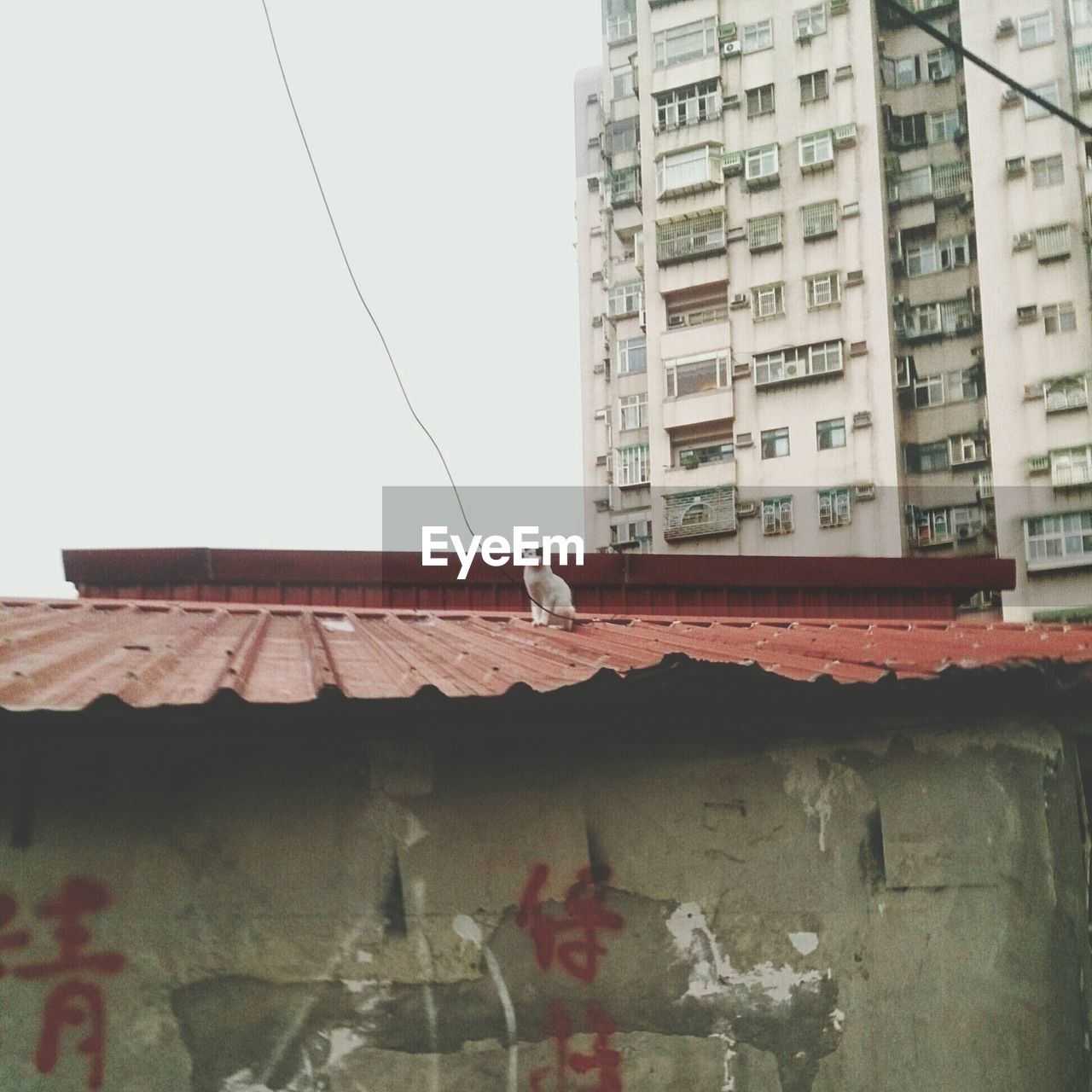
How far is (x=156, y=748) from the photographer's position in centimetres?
523

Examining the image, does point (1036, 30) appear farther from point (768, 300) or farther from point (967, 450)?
point (967, 450)

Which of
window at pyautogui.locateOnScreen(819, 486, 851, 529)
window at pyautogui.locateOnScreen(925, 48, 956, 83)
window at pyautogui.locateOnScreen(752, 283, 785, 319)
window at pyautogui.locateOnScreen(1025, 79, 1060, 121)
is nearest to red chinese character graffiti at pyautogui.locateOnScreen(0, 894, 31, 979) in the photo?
window at pyautogui.locateOnScreen(819, 486, 851, 529)

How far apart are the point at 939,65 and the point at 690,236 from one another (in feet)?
30.4

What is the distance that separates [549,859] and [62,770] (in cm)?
215

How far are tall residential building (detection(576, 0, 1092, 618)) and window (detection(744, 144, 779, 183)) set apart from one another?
0.25ft

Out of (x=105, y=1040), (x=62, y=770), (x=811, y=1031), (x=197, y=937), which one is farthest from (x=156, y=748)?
(x=811, y=1031)

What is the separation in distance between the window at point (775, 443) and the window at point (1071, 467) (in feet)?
23.8

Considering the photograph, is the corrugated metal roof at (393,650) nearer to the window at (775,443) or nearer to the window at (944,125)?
the window at (775,443)

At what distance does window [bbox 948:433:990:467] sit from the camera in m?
34.1

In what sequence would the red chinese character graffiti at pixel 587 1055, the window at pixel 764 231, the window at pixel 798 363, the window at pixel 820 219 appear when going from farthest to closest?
the window at pixel 764 231 → the window at pixel 820 219 → the window at pixel 798 363 → the red chinese character graffiti at pixel 587 1055

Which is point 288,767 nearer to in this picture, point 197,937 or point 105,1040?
point 197,937

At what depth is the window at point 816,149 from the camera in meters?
36.0

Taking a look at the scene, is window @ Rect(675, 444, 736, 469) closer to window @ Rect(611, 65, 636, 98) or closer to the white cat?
window @ Rect(611, 65, 636, 98)

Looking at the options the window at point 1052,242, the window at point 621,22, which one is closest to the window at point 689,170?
the window at point 621,22
